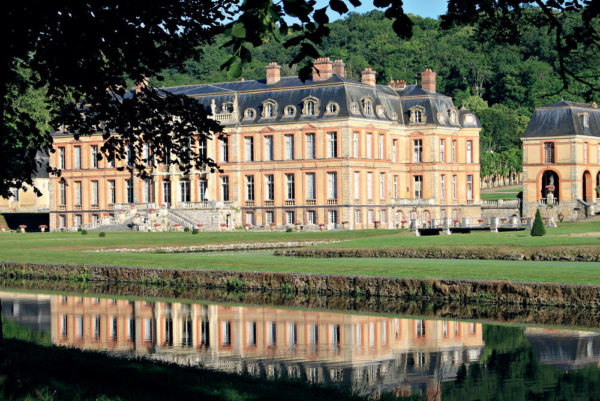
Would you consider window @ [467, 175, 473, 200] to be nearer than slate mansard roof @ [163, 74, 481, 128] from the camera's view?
No

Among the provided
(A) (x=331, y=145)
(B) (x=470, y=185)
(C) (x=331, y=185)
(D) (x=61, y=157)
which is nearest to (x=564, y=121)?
(B) (x=470, y=185)

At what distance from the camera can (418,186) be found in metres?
74.1

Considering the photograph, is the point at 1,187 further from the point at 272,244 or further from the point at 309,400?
the point at 272,244

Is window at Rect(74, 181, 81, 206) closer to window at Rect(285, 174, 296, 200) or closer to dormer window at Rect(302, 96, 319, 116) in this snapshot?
window at Rect(285, 174, 296, 200)

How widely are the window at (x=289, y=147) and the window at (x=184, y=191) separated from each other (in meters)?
8.24

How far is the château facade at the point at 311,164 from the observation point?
221 ft

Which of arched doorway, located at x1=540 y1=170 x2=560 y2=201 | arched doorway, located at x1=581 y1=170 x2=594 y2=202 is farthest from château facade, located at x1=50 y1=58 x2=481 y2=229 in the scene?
arched doorway, located at x1=581 y1=170 x2=594 y2=202

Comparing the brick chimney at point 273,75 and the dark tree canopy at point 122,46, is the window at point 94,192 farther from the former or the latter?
the dark tree canopy at point 122,46

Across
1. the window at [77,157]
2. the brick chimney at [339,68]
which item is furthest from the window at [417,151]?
the window at [77,157]

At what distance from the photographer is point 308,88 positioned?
→ 2692 inches

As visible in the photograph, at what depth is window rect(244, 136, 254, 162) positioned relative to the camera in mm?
70375

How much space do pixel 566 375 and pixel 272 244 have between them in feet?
116

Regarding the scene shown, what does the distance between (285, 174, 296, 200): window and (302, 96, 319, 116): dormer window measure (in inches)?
181

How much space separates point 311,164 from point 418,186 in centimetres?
1018
